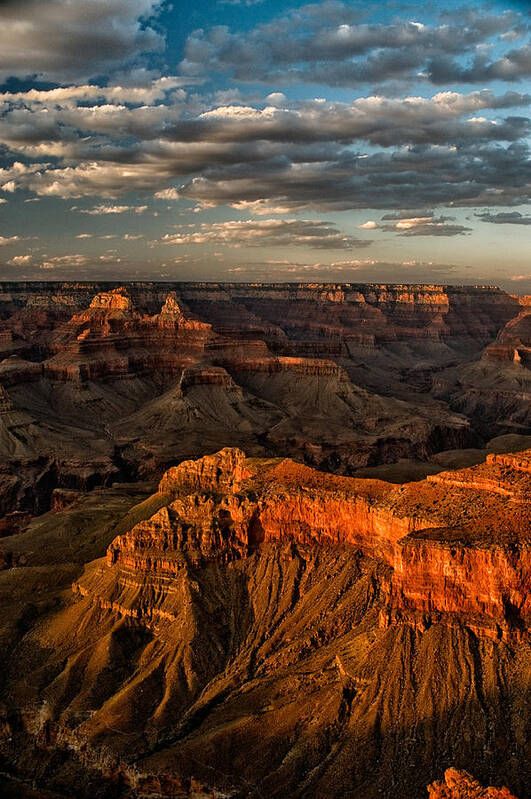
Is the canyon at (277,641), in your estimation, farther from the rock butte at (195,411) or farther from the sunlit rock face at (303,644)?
the rock butte at (195,411)

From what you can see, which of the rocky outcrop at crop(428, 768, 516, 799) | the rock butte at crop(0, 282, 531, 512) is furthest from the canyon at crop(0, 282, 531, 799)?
the rock butte at crop(0, 282, 531, 512)

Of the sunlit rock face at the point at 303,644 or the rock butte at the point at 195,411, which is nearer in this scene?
the sunlit rock face at the point at 303,644

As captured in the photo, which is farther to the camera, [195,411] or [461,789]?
[195,411]

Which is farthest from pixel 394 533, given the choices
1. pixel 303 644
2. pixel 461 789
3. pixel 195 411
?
pixel 195 411

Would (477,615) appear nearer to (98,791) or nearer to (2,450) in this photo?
(98,791)

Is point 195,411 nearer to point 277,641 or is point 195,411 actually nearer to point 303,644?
point 277,641

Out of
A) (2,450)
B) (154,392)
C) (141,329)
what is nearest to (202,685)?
(2,450)

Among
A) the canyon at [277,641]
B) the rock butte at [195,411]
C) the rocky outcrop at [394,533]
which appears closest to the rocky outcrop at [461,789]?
the canyon at [277,641]

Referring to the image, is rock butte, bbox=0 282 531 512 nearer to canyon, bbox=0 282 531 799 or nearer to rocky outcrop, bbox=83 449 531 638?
canyon, bbox=0 282 531 799
